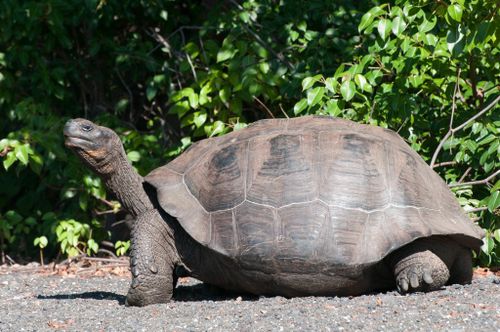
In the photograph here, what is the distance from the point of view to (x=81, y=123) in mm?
5512

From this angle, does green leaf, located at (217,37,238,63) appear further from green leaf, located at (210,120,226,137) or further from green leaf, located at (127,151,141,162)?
green leaf, located at (127,151,141,162)

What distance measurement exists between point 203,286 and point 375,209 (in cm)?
170

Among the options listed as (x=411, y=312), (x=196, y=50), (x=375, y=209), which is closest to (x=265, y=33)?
(x=196, y=50)

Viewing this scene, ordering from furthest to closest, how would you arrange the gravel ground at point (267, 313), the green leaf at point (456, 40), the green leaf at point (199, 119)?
A: 1. the green leaf at point (199, 119)
2. the green leaf at point (456, 40)
3. the gravel ground at point (267, 313)

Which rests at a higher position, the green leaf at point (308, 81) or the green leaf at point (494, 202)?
the green leaf at point (308, 81)

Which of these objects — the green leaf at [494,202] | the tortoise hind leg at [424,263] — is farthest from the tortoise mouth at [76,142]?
the green leaf at [494,202]

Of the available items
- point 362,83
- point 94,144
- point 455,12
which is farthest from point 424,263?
point 94,144

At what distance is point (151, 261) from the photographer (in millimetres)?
5371

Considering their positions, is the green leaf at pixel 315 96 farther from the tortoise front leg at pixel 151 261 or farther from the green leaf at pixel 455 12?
the tortoise front leg at pixel 151 261

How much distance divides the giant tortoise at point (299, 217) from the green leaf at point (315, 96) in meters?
0.81

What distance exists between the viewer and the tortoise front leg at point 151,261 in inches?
210

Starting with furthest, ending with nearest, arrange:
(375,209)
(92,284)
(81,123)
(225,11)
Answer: (225,11) < (92,284) < (81,123) < (375,209)

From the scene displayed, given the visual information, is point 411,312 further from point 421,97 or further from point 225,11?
point 225,11

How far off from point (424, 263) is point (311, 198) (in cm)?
75
